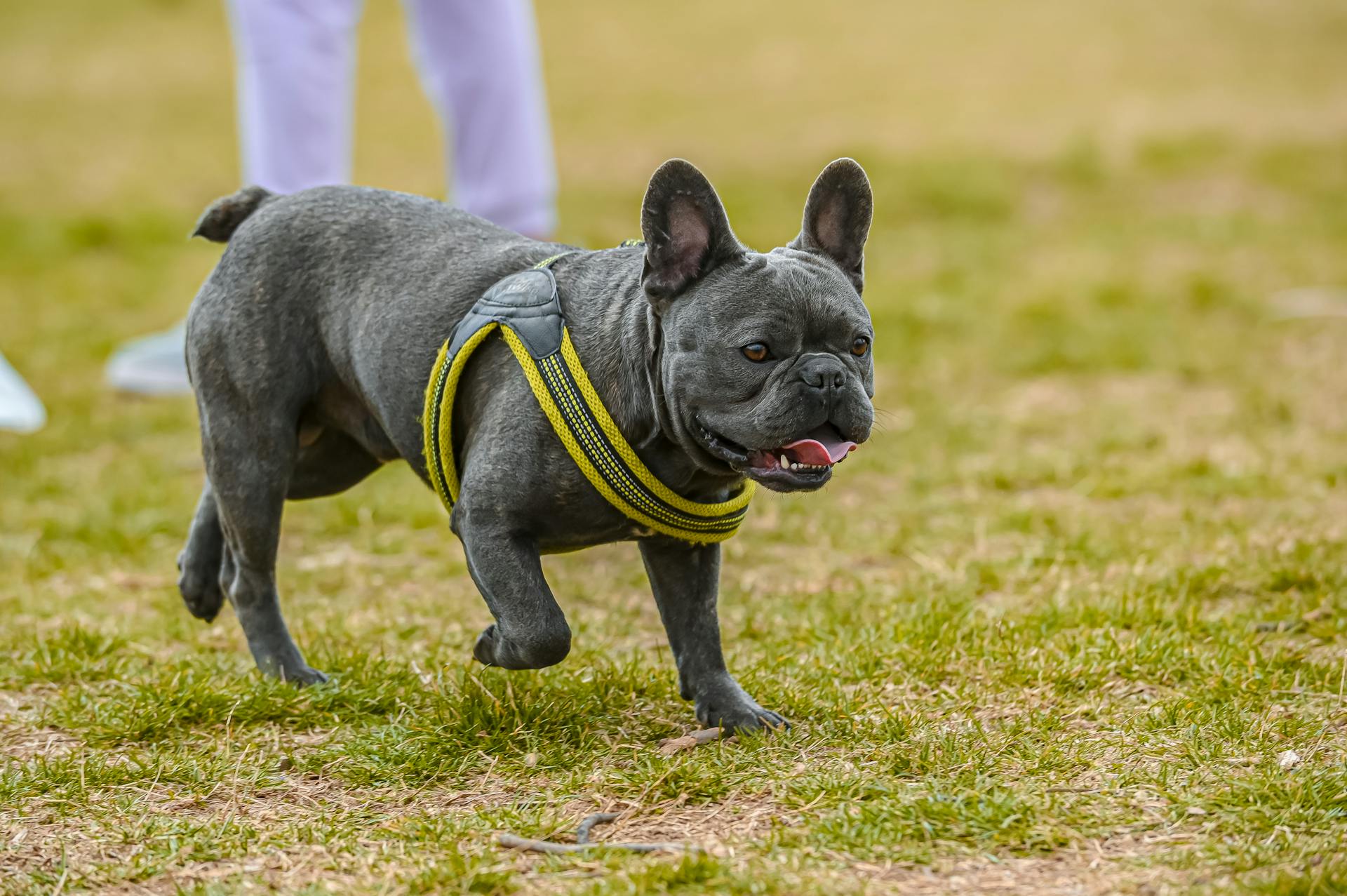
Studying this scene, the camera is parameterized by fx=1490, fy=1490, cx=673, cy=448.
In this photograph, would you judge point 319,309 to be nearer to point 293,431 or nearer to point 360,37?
point 293,431

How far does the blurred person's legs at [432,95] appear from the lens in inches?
223

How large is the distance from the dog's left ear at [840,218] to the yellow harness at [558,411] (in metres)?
0.57

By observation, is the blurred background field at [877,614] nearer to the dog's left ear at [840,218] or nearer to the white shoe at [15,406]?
the white shoe at [15,406]

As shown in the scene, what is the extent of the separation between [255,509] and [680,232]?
1.39 meters

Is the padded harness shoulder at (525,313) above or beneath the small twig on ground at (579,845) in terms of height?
above

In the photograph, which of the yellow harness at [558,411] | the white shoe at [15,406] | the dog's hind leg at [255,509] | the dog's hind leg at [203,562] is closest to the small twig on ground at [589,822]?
the yellow harness at [558,411]

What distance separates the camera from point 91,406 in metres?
7.58

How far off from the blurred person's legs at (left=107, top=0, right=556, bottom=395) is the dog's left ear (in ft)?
9.18

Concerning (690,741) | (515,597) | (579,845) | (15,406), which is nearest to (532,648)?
(515,597)

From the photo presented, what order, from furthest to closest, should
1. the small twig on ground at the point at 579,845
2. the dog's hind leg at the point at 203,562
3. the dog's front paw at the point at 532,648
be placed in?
1. the dog's hind leg at the point at 203,562
2. the dog's front paw at the point at 532,648
3. the small twig on ground at the point at 579,845

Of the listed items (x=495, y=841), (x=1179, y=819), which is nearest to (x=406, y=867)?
(x=495, y=841)

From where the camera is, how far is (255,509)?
3.80m

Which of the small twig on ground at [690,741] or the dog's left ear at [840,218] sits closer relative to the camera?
the dog's left ear at [840,218]

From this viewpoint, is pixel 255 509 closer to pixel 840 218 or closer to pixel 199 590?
pixel 199 590
